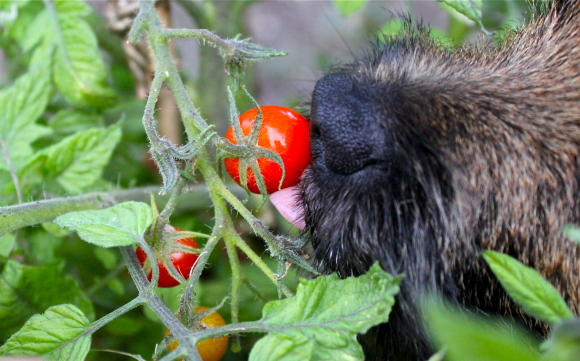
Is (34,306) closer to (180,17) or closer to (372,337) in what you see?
(372,337)

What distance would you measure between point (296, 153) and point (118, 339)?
121 centimetres

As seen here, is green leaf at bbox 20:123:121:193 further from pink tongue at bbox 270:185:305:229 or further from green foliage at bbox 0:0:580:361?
pink tongue at bbox 270:185:305:229

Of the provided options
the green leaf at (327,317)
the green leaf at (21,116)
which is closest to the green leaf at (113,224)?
the green leaf at (327,317)

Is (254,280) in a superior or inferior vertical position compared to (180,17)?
inferior

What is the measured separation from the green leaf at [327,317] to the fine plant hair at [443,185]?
222 mm

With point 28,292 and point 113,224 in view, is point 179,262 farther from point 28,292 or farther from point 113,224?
point 28,292

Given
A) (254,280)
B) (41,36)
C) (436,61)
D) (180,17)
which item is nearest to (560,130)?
(436,61)

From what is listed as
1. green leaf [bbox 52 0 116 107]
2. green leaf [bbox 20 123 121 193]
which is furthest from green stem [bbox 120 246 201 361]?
green leaf [bbox 52 0 116 107]

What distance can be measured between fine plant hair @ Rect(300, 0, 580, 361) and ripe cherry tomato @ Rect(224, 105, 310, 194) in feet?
0.22

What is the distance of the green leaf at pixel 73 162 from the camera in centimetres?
197

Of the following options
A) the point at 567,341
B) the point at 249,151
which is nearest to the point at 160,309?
the point at 249,151

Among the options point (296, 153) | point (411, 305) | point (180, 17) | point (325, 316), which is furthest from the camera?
point (180, 17)

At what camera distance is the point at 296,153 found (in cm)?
160

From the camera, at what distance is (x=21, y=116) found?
6.79ft
